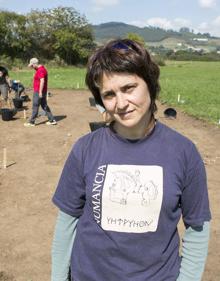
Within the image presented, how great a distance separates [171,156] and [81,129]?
11.5 meters

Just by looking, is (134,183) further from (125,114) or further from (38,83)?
(38,83)

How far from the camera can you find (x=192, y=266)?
2000 mm

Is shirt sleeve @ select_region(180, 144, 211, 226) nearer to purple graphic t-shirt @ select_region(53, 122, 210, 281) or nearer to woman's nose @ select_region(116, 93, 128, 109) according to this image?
purple graphic t-shirt @ select_region(53, 122, 210, 281)

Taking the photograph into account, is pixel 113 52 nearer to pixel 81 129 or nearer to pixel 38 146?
pixel 38 146

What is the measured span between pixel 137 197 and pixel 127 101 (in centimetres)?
41

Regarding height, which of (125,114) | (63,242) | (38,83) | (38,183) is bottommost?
(38,183)

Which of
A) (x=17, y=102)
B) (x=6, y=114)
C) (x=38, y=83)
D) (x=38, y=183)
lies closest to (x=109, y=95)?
(x=38, y=183)

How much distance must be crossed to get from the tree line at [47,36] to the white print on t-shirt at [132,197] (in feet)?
158

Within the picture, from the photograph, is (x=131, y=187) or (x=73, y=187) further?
(x=73, y=187)

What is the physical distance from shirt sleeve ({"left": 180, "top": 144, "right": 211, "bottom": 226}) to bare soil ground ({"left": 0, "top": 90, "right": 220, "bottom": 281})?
342 cm

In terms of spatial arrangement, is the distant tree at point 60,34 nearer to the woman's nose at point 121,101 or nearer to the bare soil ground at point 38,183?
the bare soil ground at point 38,183

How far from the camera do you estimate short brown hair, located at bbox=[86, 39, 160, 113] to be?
186 centimetres

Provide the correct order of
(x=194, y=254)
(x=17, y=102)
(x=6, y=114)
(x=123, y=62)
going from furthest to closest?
(x=17, y=102) → (x=6, y=114) → (x=194, y=254) → (x=123, y=62)

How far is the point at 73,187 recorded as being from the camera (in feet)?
6.69
